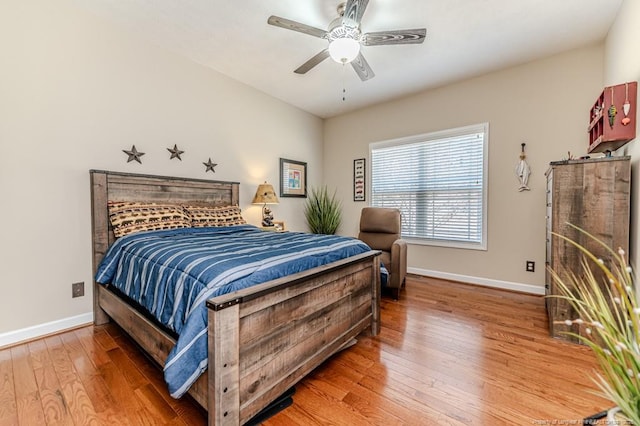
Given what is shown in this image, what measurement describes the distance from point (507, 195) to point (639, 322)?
325 centimetres

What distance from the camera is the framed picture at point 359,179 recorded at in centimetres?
474

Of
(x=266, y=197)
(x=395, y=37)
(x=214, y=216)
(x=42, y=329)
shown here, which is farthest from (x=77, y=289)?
(x=395, y=37)

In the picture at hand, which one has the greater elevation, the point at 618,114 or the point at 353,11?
the point at 353,11

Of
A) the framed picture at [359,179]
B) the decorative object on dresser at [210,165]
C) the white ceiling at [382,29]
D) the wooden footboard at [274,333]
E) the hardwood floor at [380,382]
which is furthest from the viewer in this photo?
the framed picture at [359,179]

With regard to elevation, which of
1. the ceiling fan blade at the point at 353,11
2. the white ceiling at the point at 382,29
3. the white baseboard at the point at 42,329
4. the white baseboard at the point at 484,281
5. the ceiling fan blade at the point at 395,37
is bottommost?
the white baseboard at the point at 42,329

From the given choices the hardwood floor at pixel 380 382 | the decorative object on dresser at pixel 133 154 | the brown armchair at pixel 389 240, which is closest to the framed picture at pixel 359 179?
the brown armchair at pixel 389 240

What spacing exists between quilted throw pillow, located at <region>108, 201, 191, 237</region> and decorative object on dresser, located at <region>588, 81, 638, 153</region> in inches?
145

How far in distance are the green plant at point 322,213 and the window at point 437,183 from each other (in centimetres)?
74

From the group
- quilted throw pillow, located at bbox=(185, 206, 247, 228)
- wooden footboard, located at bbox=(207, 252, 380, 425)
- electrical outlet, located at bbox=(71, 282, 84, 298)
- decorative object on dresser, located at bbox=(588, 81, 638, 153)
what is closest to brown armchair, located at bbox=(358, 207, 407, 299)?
wooden footboard, located at bbox=(207, 252, 380, 425)

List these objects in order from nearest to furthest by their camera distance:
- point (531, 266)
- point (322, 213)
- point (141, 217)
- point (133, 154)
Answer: point (141, 217), point (133, 154), point (531, 266), point (322, 213)

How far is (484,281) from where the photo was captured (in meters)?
3.56

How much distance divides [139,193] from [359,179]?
3.20m

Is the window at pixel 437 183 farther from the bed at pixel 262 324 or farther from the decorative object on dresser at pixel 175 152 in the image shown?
the decorative object on dresser at pixel 175 152

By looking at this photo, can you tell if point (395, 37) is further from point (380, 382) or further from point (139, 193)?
point (139, 193)
